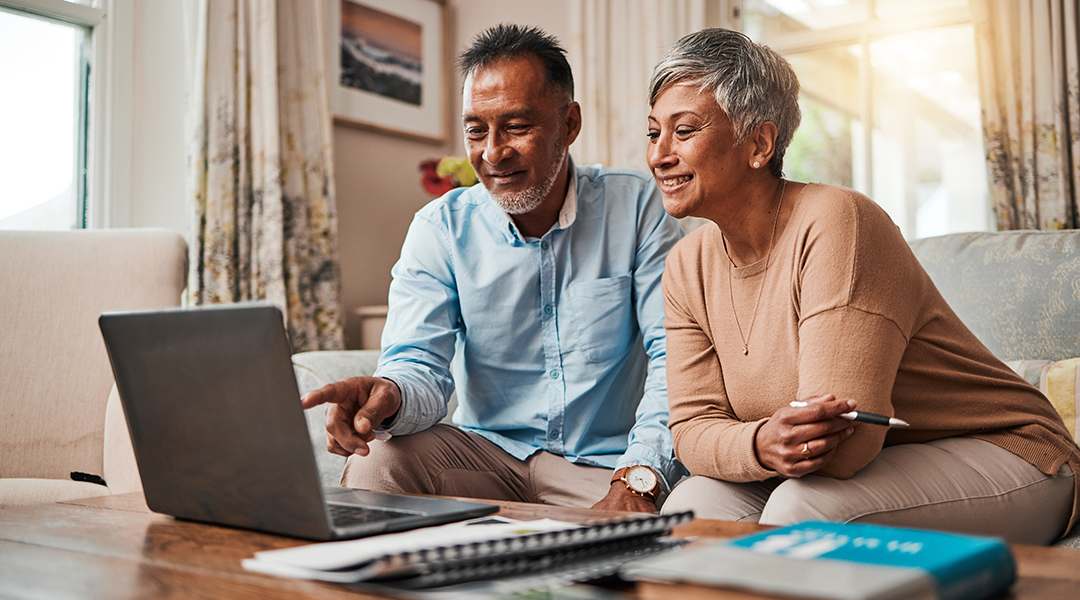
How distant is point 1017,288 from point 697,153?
0.83 metres

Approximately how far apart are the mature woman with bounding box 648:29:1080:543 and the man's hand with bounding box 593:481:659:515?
0.27 ft

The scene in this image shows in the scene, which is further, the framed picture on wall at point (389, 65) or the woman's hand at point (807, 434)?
the framed picture on wall at point (389, 65)

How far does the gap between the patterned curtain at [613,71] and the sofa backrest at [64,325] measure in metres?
1.91

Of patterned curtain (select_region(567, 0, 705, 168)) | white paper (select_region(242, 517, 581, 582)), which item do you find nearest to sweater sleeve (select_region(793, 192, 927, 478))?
white paper (select_region(242, 517, 581, 582))

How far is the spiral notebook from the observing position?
0.58 m

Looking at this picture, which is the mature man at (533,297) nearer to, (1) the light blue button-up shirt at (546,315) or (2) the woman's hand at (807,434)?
(1) the light blue button-up shirt at (546,315)

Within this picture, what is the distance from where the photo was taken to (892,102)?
3279 millimetres

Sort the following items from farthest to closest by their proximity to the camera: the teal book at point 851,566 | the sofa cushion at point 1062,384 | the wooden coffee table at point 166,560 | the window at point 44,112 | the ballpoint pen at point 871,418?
the window at point 44,112 < the sofa cushion at point 1062,384 < the ballpoint pen at point 871,418 < the wooden coffee table at point 166,560 < the teal book at point 851,566

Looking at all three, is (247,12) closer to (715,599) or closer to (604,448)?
(604,448)

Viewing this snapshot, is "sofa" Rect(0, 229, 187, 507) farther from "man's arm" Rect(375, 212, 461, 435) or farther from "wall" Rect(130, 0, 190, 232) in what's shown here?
"wall" Rect(130, 0, 190, 232)

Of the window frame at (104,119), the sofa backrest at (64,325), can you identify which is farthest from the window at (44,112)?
the sofa backrest at (64,325)

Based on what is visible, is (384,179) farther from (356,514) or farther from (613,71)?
(356,514)

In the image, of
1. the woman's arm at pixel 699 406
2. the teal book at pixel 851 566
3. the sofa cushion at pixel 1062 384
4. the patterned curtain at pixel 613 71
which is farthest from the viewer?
the patterned curtain at pixel 613 71

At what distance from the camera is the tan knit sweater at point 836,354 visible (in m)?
1.05
